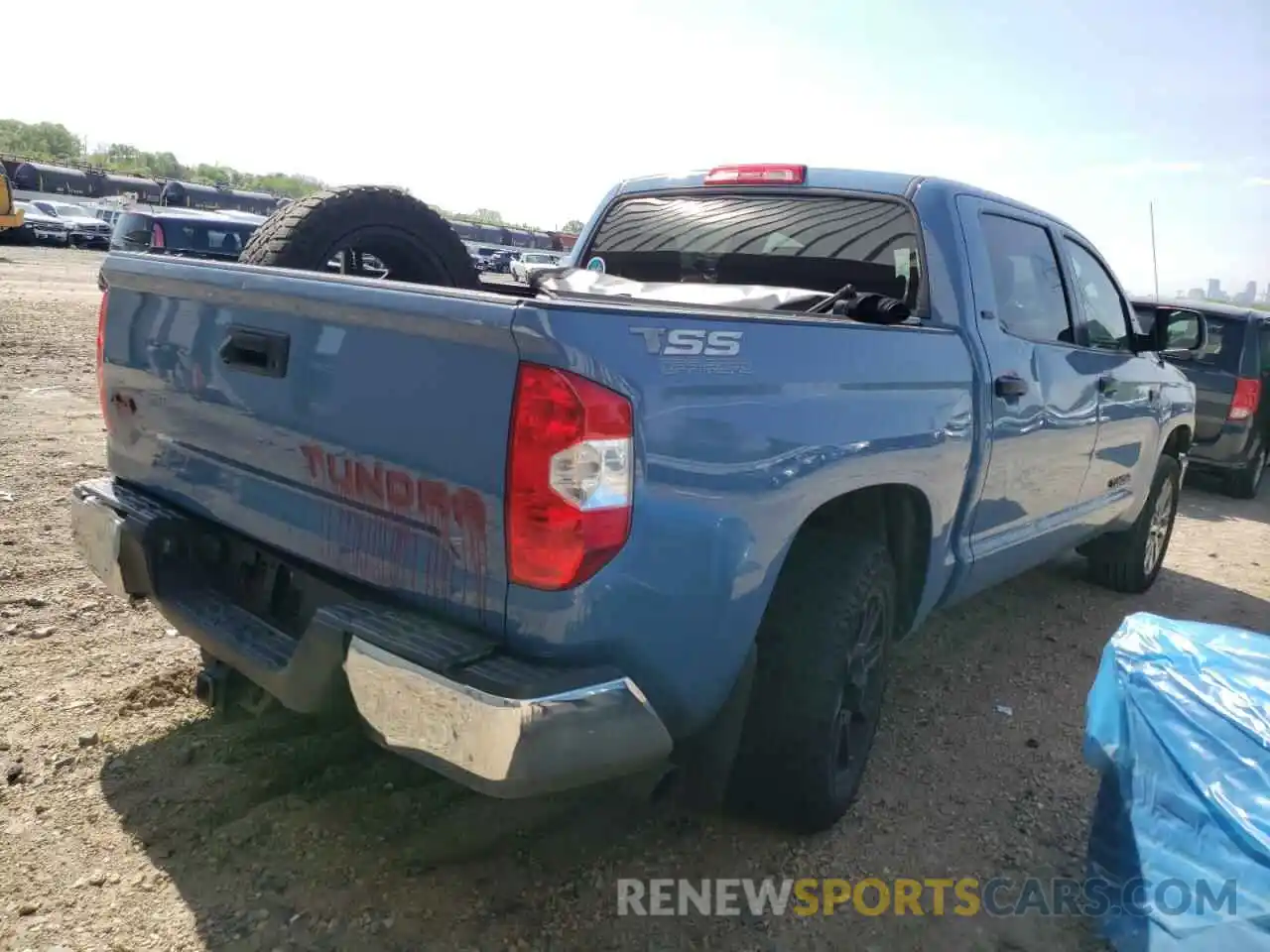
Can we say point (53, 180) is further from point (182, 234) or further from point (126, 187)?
point (182, 234)

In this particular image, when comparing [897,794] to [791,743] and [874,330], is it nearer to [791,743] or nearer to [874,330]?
[791,743]

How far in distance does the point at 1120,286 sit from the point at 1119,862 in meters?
3.32

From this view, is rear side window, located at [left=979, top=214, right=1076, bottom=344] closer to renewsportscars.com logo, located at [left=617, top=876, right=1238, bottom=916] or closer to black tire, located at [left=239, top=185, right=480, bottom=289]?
renewsportscars.com logo, located at [left=617, top=876, right=1238, bottom=916]

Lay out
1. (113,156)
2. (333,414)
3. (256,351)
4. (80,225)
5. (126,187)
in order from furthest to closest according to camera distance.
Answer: (113,156) < (126,187) < (80,225) < (256,351) < (333,414)

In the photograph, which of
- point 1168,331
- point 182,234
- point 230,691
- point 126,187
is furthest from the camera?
point 126,187

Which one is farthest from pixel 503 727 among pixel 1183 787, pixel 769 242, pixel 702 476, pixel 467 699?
pixel 769 242

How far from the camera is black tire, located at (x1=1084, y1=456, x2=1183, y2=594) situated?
5453 mm

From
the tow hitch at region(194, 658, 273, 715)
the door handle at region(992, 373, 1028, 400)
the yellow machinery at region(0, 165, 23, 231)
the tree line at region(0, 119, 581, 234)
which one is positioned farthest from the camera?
the tree line at region(0, 119, 581, 234)

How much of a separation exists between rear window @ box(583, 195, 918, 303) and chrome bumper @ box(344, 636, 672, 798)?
6.83 ft

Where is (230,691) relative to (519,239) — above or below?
below

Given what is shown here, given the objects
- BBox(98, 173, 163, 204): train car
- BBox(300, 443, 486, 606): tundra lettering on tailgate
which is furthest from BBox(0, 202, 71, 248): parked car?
BBox(300, 443, 486, 606): tundra lettering on tailgate

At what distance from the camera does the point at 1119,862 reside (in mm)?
2521

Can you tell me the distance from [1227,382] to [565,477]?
8.37 metres

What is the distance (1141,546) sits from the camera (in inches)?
215
